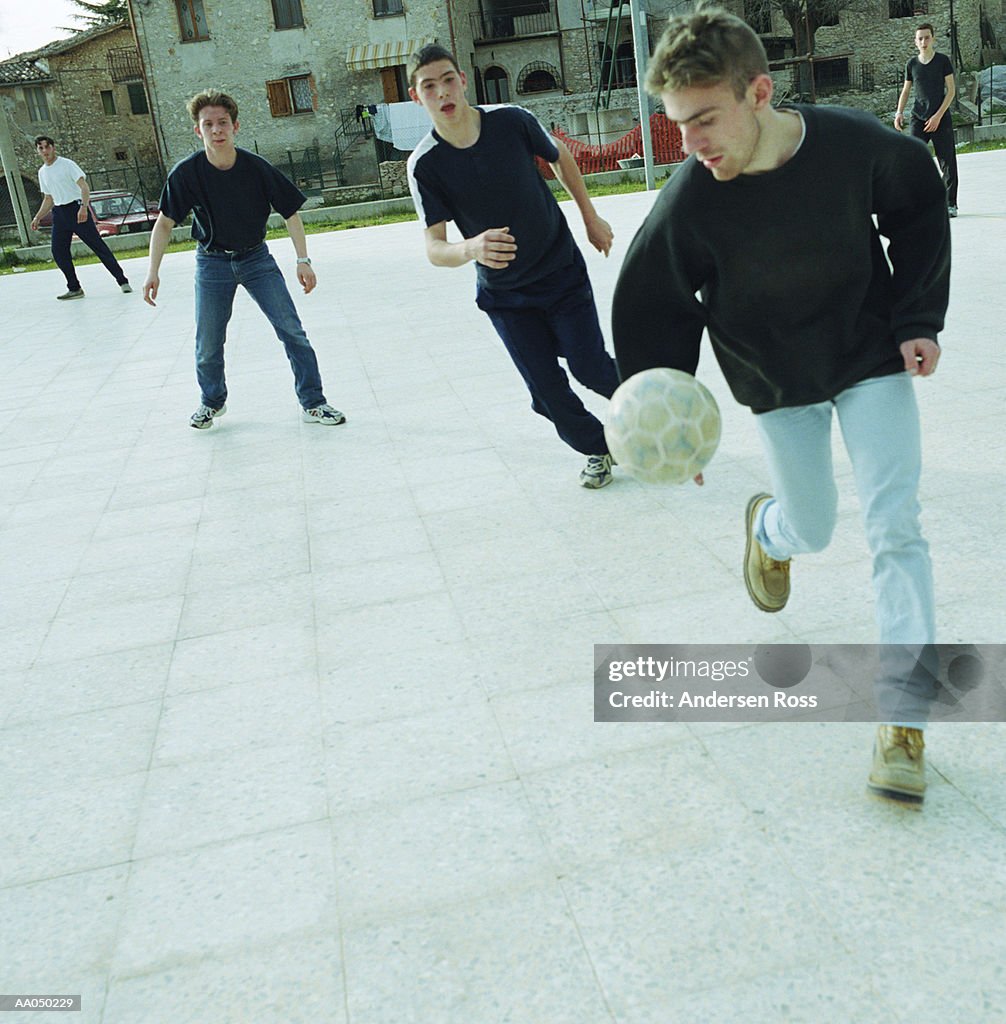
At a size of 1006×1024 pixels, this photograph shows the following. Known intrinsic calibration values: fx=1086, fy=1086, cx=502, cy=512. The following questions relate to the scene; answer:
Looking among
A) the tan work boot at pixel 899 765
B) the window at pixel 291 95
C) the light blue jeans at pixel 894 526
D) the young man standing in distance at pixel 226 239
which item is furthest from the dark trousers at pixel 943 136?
the window at pixel 291 95

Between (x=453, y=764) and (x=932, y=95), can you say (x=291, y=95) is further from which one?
(x=453, y=764)

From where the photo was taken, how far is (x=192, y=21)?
4353cm

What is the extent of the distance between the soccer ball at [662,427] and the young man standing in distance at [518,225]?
1589mm

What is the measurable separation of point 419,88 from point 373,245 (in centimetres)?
1476

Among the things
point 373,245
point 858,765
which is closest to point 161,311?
point 373,245

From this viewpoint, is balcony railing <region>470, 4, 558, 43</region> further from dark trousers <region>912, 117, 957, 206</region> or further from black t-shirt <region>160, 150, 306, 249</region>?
black t-shirt <region>160, 150, 306, 249</region>

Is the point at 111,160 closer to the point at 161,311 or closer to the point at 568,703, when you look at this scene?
the point at 161,311

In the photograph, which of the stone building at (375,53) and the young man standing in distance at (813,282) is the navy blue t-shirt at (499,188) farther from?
the stone building at (375,53)

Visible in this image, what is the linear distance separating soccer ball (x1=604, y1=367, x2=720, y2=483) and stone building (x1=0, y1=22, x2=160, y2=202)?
52997mm

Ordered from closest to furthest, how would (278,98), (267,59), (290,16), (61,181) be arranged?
(61,181) → (290,16) → (267,59) → (278,98)

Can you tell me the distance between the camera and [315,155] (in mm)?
43812

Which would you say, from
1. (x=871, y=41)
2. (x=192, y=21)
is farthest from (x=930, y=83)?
(x=192, y=21)

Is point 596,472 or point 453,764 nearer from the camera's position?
point 453,764

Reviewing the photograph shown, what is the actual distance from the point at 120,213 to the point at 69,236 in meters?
20.2
